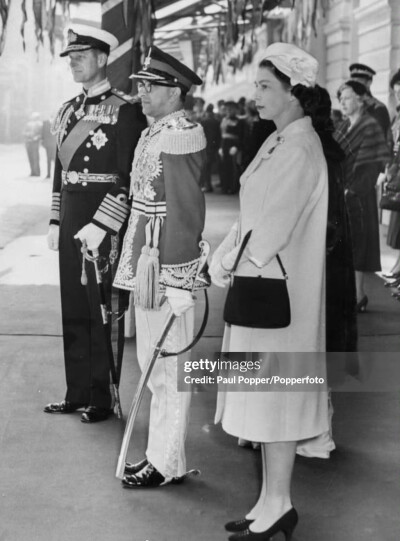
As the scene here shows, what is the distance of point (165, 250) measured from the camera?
3.53 m

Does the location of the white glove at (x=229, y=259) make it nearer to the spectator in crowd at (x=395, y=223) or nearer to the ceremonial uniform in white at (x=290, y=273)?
the ceremonial uniform in white at (x=290, y=273)

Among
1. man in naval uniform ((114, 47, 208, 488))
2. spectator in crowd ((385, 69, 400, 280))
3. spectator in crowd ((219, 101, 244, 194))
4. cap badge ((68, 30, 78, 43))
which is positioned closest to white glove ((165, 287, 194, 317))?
man in naval uniform ((114, 47, 208, 488))

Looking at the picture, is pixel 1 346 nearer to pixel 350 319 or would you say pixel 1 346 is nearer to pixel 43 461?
pixel 43 461

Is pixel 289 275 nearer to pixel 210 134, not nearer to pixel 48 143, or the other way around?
pixel 48 143

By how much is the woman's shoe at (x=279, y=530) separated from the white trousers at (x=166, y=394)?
0.54m

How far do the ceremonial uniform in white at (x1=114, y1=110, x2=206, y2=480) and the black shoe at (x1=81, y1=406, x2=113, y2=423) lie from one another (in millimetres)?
788

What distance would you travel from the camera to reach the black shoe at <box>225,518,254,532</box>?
10.6 ft

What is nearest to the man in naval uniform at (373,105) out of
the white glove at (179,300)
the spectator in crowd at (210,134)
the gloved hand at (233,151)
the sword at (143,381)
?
the sword at (143,381)

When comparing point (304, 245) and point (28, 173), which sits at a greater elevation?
point (304, 245)

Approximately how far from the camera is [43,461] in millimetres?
3939

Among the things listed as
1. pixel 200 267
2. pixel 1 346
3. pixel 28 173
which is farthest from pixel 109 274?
pixel 28 173

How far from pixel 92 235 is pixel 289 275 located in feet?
3.97

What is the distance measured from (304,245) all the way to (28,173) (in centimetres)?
863

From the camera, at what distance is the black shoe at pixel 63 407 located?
4.59 meters
